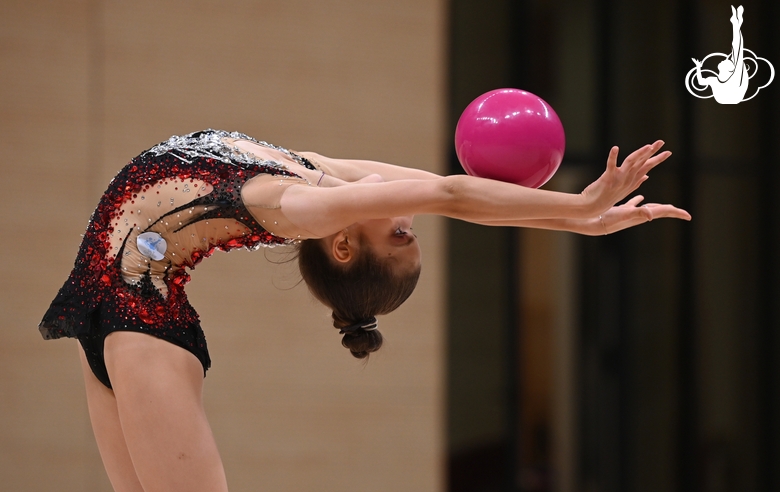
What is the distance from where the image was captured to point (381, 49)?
442 cm

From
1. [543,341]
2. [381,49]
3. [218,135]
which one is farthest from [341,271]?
[543,341]

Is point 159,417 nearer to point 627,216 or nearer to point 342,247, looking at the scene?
point 342,247

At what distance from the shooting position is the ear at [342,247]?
2055 mm

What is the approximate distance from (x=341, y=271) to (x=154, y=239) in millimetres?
427

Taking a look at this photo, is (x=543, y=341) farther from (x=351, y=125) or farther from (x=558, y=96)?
(x=351, y=125)

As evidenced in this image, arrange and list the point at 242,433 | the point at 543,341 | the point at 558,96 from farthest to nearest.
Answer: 1. the point at 543,341
2. the point at 558,96
3. the point at 242,433

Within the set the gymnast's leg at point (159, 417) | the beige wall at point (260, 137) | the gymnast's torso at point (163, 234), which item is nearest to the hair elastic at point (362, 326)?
the gymnast's torso at point (163, 234)

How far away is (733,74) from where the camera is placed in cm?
409

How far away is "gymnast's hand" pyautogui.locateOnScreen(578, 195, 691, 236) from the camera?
211 cm

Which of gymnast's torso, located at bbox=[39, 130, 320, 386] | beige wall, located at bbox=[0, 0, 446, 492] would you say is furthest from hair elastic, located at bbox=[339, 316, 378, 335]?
beige wall, located at bbox=[0, 0, 446, 492]

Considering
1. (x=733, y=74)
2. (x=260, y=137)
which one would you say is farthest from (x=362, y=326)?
(x=733, y=74)

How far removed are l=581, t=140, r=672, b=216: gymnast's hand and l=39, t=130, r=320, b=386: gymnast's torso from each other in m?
0.59

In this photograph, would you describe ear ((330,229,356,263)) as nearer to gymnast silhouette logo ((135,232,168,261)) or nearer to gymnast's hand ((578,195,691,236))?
gymnast silhouette logo ((135,232,168,261))

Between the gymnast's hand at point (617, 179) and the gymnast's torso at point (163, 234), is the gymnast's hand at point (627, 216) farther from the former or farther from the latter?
the gymnast's torso at point (163, 234)
